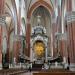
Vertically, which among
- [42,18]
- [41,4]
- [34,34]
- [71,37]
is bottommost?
[71,37]

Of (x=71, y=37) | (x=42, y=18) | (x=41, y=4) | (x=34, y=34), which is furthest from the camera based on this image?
(x=42, y=18)

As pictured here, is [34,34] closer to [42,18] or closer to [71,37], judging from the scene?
[42,18]

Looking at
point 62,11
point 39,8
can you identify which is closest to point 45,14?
point 39,8

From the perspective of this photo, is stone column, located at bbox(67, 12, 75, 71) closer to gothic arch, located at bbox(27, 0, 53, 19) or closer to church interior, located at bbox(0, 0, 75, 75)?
church interior, located at bbox(0, 0, 75, 75)

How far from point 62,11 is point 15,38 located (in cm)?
738

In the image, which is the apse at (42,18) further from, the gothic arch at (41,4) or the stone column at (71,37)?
the stone column at (71,37)

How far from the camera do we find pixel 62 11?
28.8 metres

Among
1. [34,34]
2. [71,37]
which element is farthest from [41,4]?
[71,37]

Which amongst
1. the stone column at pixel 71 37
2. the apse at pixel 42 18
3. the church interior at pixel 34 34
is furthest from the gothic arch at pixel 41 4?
the stone column at pixel 71 37

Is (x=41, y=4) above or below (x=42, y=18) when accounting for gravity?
above

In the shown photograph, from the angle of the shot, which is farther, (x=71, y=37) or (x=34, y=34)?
(x=34, y=34)

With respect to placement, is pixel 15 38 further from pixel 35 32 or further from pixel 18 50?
pixel 35 32

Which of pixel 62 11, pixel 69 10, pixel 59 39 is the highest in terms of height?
Result: pixel 62 11

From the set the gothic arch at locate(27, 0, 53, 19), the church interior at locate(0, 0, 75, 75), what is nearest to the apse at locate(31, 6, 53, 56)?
the church interior at locate(0, 0, 75, 75)
